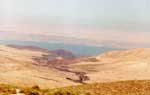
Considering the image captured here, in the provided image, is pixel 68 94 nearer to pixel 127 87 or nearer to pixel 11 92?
pixel 11 92

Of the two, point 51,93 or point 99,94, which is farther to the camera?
point 99,94

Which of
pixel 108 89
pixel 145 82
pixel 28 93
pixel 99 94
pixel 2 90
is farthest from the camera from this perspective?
pixel 145 82

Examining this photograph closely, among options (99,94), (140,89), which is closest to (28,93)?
(99,94)

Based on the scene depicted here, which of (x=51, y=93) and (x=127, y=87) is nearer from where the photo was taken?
(x=51, y=93)

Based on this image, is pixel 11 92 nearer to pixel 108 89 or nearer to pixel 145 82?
pixel 108 89

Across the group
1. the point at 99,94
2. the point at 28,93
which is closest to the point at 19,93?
the point at 28,93

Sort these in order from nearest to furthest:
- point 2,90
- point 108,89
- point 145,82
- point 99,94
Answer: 1. point 2,90
2. point 99,94
3. point 108,89
4. point 145,82

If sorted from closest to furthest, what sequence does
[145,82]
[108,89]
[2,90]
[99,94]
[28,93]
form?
1. [28,93]
2. [2,90]
3. [99,94]
4. [108,89]
5. [145,82]

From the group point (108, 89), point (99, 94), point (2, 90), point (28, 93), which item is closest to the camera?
point (28, 93)
